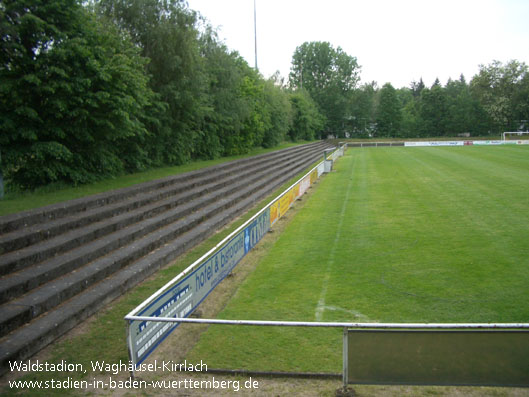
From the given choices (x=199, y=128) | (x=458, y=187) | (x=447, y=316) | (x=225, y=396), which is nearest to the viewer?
(x=225, y=396)

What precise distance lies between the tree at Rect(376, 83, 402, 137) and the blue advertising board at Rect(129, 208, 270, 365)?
257 ft

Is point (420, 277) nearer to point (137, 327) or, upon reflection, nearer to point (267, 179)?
point (137, 327)

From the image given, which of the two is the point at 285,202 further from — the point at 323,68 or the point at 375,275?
the point at 323,68

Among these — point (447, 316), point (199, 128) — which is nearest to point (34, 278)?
point (447, 316)

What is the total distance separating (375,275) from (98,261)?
234 inches

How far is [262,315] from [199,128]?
74.0 feet

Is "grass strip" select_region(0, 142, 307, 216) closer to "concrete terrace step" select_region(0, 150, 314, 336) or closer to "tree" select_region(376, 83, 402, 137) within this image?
"concrete terrace step" select_region(0, 150, 314, 336)

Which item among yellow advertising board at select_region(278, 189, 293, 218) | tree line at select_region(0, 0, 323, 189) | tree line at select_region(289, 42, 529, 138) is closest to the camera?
tree line at select_region(0, 0, 323, 189)

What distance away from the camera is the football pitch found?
566 centimetres

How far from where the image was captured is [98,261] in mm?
8656

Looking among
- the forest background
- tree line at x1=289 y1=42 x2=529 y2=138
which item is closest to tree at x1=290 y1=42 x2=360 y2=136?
tree line at x1=289 y1=42 x2=529 y2=138

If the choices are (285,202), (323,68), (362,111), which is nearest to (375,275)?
(285,202)

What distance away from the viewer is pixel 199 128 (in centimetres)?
2792

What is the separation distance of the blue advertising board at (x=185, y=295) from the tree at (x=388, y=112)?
78.3 meters
